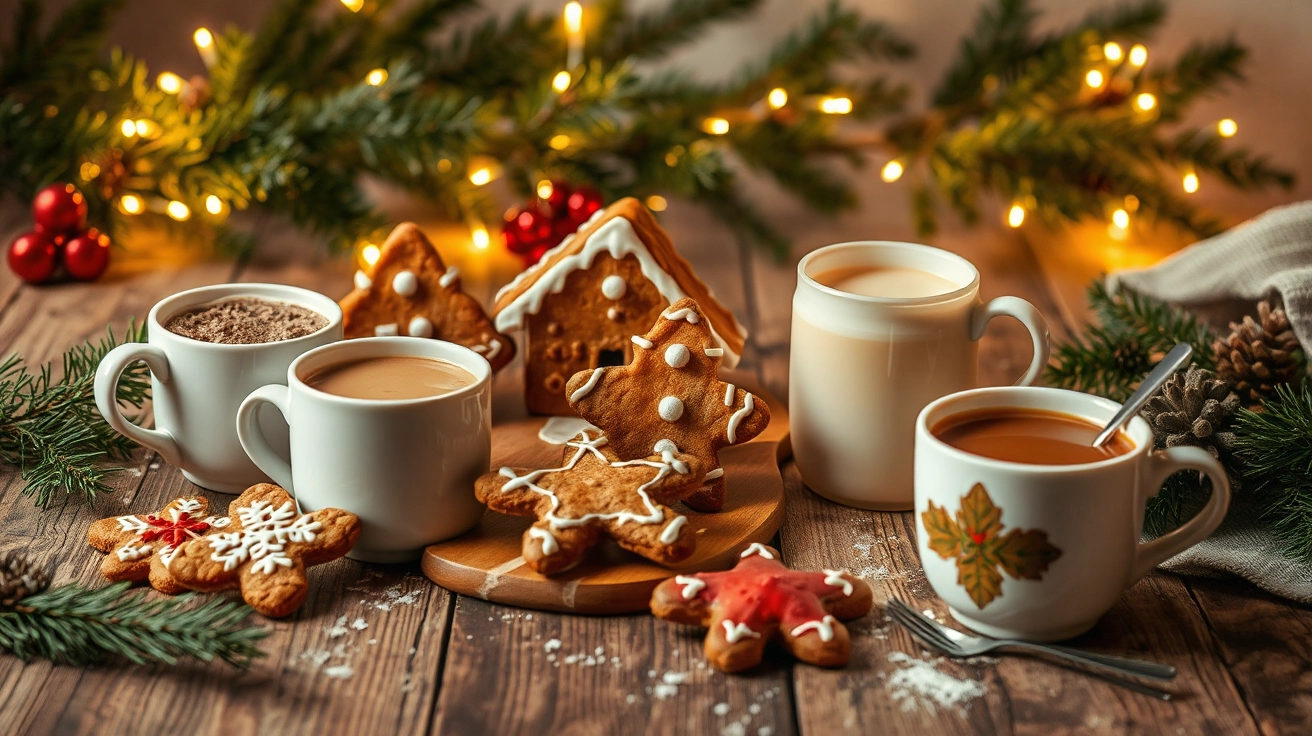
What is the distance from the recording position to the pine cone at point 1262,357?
1.39 m

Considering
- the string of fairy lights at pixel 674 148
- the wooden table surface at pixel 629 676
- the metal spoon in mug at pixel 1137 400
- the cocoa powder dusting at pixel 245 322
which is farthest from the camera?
the string of fairy lights at pixel 674 148

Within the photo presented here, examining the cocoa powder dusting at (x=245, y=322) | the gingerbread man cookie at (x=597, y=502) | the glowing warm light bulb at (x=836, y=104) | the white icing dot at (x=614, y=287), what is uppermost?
the glowing warm light bulb at (x=836, y=104)

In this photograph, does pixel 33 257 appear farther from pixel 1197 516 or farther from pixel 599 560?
pixel 1197 516

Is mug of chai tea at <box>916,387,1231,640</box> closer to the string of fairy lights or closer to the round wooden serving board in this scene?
the round wooden serving board

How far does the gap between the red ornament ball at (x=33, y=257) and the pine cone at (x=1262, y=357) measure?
177 centimetres

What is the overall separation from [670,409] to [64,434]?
2.30 ft

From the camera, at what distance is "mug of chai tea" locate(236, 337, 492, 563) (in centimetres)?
118

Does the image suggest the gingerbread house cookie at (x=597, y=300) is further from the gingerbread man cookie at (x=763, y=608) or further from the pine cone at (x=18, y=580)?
the pine cone at (x=18, y=580)

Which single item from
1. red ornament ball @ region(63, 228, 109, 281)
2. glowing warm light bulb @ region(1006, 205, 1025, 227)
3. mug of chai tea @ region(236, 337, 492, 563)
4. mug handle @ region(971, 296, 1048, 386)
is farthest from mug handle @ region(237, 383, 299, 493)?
glowing warm light bulb @ region(1006, 205, 1025, 227)

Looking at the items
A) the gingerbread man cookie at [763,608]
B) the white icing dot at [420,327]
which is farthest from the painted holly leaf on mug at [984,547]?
the white icing dot at [420,327]

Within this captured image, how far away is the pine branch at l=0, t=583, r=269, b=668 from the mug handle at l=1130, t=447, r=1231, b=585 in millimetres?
791

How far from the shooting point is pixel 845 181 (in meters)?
2.64

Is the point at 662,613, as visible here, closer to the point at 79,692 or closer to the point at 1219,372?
the point at 79,692

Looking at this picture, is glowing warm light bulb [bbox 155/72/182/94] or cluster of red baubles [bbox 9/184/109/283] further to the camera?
glowing warm light bulb [bbox 155/72/182/94]
